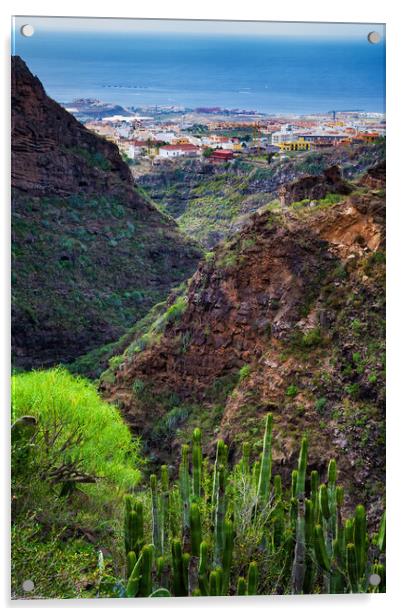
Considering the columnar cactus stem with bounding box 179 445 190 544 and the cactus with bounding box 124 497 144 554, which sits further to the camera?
the columnar cactus stem with bounding box 179 445 190 544

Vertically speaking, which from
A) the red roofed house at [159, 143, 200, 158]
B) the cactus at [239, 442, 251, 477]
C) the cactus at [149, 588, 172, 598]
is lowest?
the cactus at [149, 588, 172, 598]

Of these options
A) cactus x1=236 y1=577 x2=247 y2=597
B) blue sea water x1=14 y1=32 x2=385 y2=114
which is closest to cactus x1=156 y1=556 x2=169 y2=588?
cactus x1=236 y1=577 x2=247 y2=597

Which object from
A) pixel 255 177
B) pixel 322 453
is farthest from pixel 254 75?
pixel 322 453

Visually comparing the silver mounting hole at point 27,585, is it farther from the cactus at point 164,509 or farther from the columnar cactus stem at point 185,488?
the columnar cactus stem at point 185,488

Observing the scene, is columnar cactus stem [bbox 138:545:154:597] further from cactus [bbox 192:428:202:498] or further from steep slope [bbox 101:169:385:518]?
steep slope [bbox 101:169:385:518]

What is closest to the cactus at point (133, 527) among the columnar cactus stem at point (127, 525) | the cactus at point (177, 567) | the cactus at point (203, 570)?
the columnar cactus stem at point (127, 525)

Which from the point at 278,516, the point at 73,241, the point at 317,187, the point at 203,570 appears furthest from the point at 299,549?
the point at 73,241
